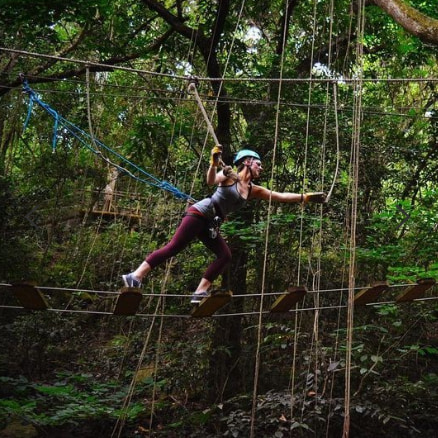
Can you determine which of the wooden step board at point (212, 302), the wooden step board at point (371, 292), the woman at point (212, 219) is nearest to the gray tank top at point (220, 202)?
the woman at point (212, 219)

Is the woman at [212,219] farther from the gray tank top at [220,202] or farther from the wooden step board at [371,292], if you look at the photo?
the wooden step board at [371,292]

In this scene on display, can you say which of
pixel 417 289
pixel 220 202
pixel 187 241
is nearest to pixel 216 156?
pixel 220 202

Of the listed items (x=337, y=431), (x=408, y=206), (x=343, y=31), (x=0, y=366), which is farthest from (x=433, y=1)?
(x=0, y=366)

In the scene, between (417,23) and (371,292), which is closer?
(417,23)

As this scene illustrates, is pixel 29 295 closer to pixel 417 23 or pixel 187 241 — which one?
pixel 187 241

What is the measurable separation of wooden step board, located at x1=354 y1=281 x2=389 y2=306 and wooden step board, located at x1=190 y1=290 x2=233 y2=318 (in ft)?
2.50

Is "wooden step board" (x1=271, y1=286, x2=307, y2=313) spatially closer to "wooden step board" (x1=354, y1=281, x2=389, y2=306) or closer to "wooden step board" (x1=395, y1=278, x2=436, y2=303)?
"wooden step board" (x1=354, y1=281, x2=389, y2=306)

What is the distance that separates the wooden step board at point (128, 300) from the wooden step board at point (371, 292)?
3.69 feet

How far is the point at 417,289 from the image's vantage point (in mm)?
3000

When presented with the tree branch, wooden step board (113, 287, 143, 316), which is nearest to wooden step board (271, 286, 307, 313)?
wooden step board (113, 287, 143, 316)

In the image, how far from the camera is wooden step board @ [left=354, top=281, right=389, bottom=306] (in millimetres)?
2771

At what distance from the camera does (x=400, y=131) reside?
563 centimetres

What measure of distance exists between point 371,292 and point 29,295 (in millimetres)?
1610

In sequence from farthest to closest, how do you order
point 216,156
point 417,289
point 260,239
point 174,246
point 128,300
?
point 260,239 → point 417,289 → point 174,246 → point 128,300 → point 216,156
